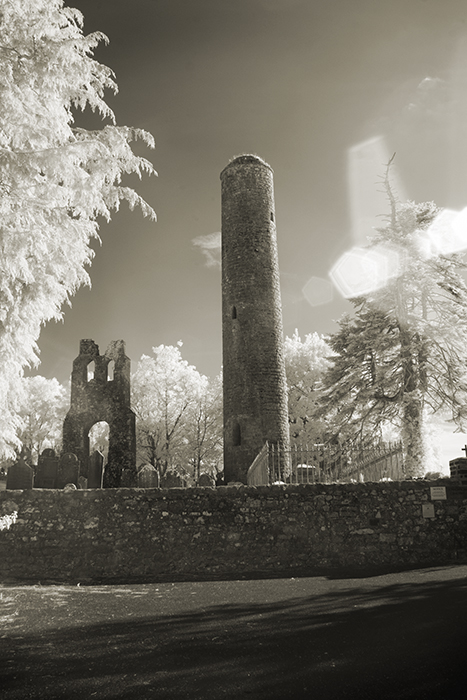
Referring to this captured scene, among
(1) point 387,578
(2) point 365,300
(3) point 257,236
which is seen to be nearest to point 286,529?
(1) point 387,578

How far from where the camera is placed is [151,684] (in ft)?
13.3

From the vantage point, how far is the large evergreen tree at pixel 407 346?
1822cm

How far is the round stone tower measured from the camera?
66.8 ft

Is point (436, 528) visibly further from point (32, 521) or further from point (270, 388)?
point (270, 388)

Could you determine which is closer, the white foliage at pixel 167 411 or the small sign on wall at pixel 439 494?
the small sign on wall at pixel 439 494

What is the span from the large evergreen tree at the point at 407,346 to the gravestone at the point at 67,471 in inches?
404

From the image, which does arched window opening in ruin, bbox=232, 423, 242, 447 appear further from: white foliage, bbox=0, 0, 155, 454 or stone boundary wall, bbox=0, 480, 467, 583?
white foliage, bbox=0, 0, 155, 454

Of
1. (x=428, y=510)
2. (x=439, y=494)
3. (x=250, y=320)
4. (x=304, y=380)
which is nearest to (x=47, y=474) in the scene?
(x=428, y=510)

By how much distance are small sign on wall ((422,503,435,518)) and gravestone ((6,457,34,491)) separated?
859 cm

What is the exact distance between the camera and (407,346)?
18.1 metres

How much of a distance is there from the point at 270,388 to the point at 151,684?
16877 mm

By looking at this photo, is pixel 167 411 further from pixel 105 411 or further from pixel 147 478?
pixel 147 478

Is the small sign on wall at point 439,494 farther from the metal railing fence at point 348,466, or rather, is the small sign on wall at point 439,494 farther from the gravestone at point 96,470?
the gravestone at point 96,470

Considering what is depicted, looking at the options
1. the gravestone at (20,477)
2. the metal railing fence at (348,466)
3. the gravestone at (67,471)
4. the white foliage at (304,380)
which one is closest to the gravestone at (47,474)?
the gravestone at (67,471)
